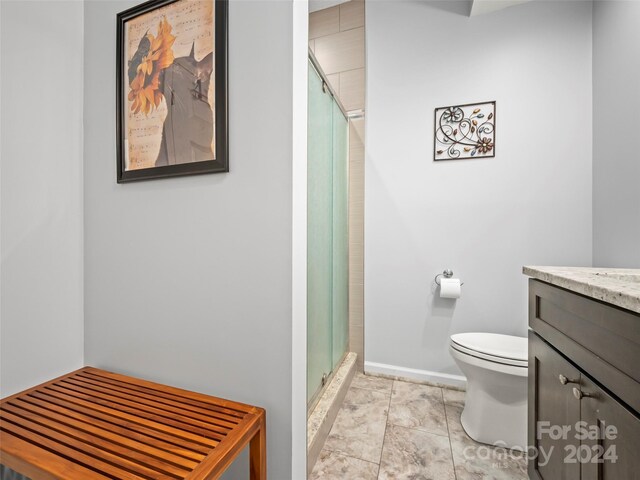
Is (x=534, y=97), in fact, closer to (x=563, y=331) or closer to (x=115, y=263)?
(x=563, y=331)

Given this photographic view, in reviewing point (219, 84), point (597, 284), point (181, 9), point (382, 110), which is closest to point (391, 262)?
point (382, 110)

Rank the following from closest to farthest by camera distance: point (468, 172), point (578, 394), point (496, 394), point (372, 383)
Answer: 1. point (578, 394)
2. point (496, 394)
3. point (468, 172)
4. point (372, 383)

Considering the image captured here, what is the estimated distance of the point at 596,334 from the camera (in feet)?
2.36

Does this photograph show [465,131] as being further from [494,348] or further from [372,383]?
[372,383]

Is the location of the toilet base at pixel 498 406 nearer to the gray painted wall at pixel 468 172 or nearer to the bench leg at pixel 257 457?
the gray painted wall at pixel 468 172

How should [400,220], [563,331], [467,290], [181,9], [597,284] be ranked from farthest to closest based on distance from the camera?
1. [400,220]
2. [467,290]
3. [181,9]
4. [563,331]
5. [597,284]

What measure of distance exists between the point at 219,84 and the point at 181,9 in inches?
13.2

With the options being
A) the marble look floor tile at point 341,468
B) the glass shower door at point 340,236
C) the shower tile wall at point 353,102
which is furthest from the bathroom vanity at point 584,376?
the shower tile wall at point 353,102

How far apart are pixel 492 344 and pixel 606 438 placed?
95cm

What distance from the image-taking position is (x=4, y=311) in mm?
1031

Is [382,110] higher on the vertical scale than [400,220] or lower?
higher

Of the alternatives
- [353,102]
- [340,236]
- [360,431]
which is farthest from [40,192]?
[353,102]

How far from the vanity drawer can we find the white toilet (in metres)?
0.43

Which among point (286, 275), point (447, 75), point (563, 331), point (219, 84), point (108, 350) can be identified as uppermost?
point (447, 75)
